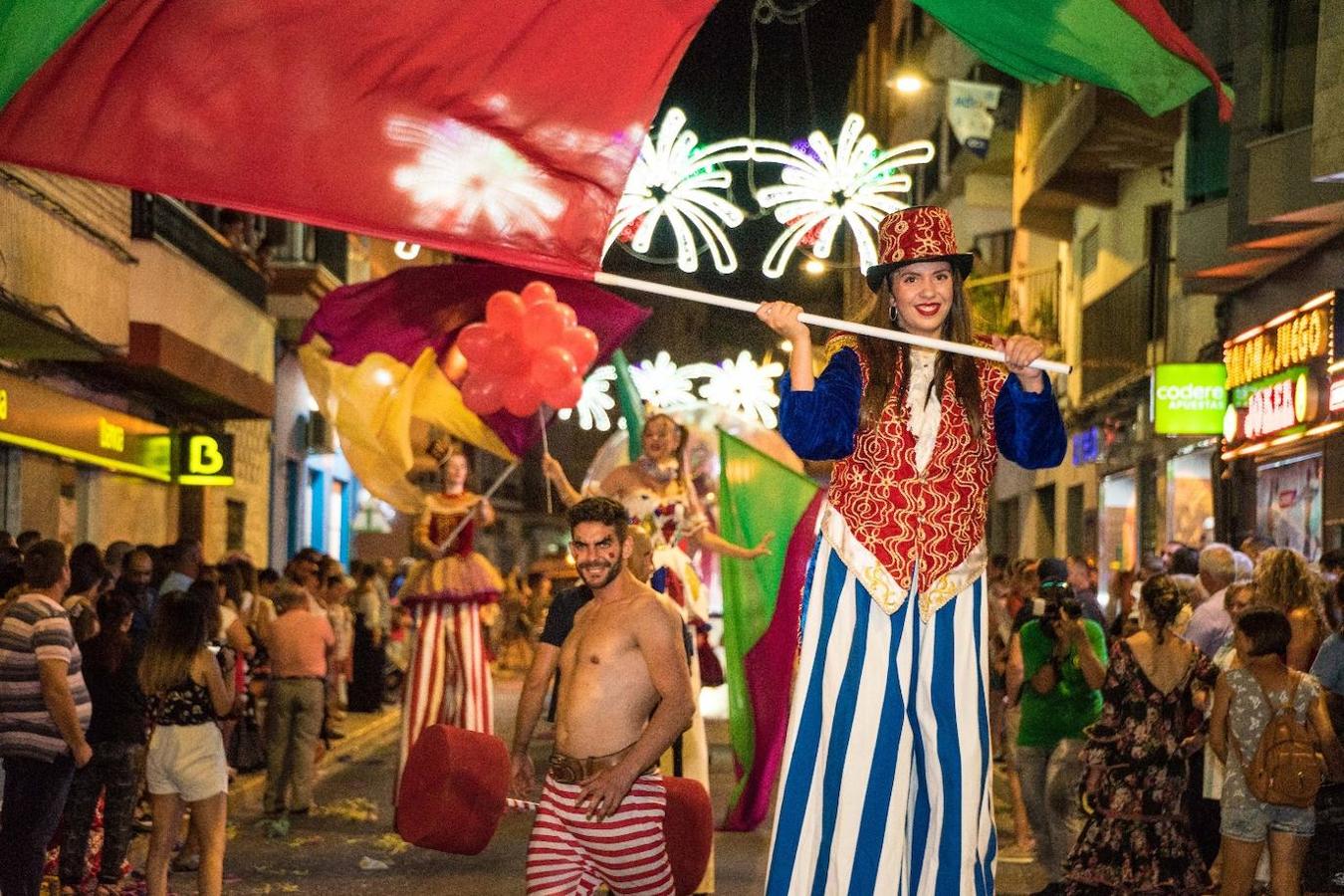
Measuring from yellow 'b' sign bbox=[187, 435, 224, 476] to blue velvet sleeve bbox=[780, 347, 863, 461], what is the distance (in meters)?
20.8

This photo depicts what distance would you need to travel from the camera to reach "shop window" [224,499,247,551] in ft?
97.8

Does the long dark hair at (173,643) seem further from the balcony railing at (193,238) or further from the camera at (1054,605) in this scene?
the balcony railing at (193,238)

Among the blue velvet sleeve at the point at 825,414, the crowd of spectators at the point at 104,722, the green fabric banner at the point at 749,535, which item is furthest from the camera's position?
the green fabric banner at the point at 749,535

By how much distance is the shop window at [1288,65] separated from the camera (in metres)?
18.6

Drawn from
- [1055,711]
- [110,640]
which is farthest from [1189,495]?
[110,640]

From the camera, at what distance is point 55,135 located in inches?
225

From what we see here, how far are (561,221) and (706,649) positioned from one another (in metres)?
6.82

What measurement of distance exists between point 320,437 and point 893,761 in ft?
102

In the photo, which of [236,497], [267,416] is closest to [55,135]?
[267,416]

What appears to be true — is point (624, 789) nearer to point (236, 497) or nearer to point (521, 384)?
point (521, 384)

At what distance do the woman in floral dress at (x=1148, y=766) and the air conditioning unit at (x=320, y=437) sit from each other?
2706cm

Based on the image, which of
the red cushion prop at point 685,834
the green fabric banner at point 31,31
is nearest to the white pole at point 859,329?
the green fabric banner at point 31,31

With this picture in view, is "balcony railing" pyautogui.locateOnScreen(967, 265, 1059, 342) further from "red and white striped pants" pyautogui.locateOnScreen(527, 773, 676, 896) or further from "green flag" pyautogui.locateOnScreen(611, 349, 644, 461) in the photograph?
"red and white striped pants" pyautogui.locateOnScreen(527, 773, 676, 896)

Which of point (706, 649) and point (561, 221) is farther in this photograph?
point (706, 649)
